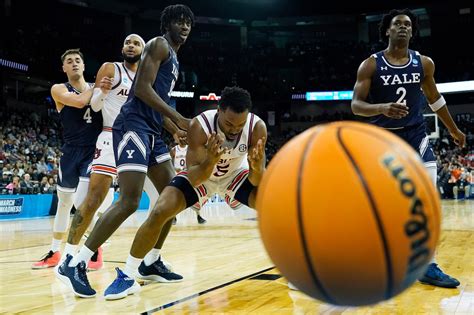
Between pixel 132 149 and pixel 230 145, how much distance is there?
2.22 ft

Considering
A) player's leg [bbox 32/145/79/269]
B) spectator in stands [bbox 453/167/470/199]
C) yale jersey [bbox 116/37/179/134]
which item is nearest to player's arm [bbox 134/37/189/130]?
yale jersey [bbox 116/37/179/134]

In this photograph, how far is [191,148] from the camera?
3.54 metres

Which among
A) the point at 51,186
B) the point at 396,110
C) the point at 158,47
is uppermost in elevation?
the point at 158,47

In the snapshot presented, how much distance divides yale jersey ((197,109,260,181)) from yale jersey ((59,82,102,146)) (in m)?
1.67

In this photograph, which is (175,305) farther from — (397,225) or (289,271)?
(397,225)

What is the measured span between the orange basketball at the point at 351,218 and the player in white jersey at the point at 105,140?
266cm

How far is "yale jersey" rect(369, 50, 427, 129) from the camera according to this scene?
13.1 ft

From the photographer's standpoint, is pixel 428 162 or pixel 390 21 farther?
pixel 390 21

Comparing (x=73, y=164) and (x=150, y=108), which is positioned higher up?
(x=150, y=108)

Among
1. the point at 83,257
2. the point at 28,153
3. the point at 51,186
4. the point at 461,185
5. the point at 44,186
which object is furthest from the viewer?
the point at 461,185

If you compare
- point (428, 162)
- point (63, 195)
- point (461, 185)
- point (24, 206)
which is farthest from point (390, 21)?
point (461, 185)

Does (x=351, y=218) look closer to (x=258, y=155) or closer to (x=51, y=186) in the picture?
(x=258, y=155)

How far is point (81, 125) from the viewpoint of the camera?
16.1ft

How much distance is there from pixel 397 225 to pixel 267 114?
2810 cm
